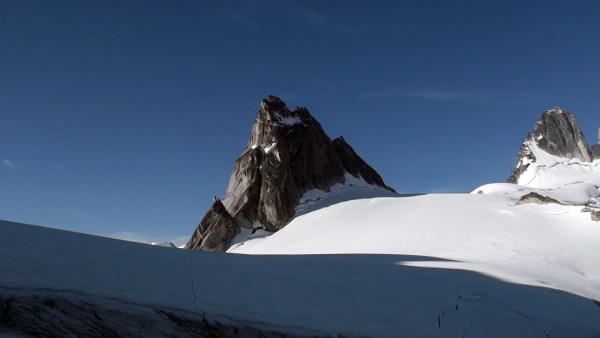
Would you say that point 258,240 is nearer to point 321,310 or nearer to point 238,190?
point 238,190

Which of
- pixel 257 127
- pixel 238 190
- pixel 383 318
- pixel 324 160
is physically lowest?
pixel 383 318

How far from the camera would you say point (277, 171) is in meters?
60.2

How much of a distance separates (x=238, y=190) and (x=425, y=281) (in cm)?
4668

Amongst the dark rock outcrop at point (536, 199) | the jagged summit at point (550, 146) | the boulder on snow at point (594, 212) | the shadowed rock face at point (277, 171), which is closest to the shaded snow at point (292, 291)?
the boulder on snow at point (594, 212)

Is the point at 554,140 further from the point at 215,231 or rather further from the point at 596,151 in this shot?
the point at 215,231

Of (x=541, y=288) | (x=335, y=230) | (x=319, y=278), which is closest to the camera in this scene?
(x=319, y=278)

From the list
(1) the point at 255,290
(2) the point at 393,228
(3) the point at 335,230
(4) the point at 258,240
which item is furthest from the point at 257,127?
(1) the point at 255,290

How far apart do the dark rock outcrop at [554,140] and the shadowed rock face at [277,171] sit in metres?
113

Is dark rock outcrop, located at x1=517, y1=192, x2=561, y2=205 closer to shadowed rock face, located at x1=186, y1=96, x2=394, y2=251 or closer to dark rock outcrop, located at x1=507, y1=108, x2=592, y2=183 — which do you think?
shadowed rock face, located at x1=186, y1=96, x2=394, y2=251

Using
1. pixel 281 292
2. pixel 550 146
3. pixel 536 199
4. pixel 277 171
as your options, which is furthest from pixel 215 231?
pixel 550 146

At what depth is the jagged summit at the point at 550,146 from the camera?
158 m

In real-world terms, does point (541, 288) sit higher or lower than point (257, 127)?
lower

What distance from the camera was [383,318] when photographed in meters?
12.5

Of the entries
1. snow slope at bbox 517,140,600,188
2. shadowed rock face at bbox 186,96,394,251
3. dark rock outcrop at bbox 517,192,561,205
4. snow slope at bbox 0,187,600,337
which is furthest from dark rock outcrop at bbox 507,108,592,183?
snow slope at bbox 0,187,600,337
